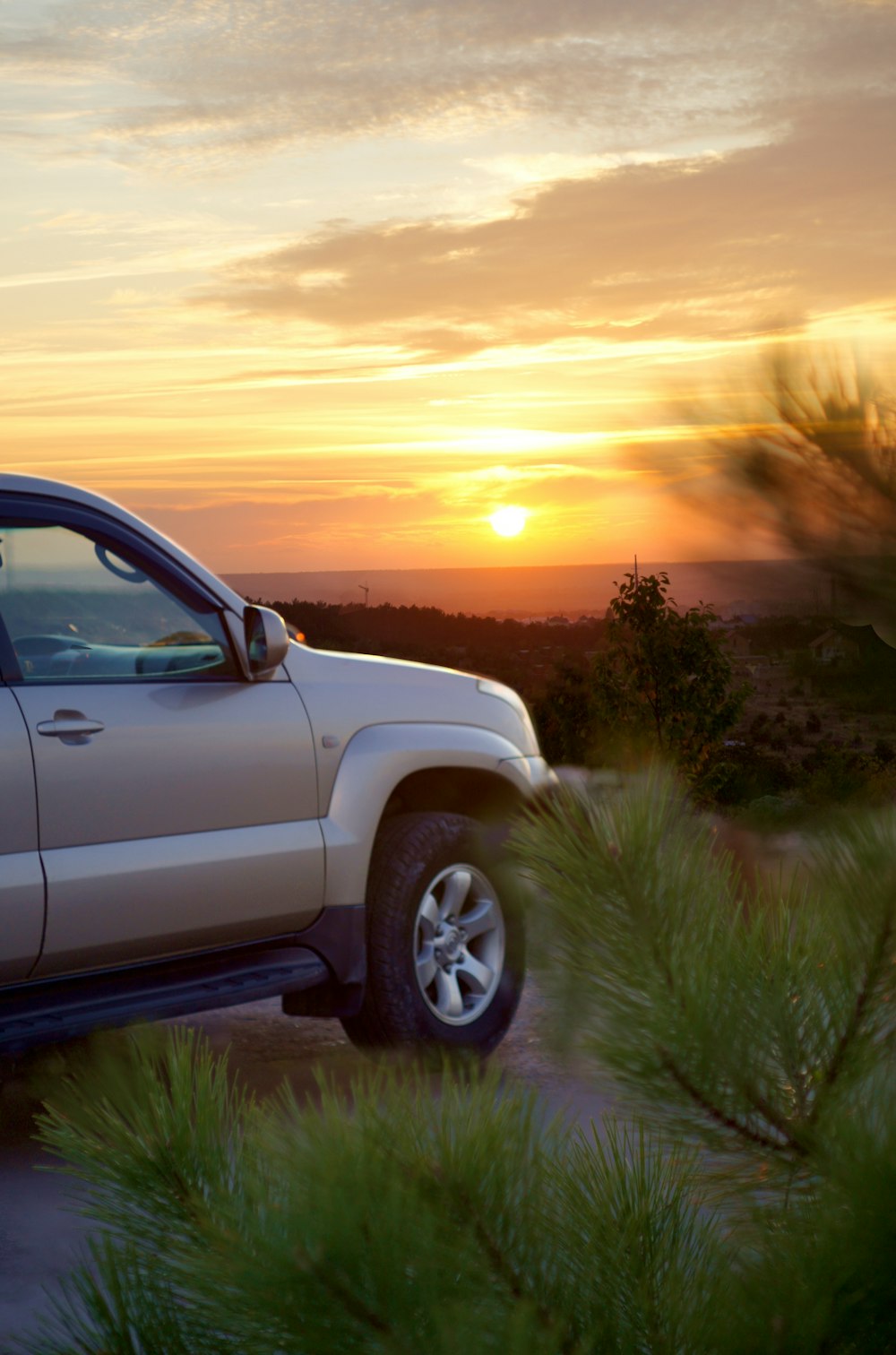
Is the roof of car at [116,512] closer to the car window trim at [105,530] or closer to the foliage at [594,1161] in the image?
the car window trim at [105,530]

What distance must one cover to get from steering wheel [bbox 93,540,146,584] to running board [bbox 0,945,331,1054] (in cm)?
121

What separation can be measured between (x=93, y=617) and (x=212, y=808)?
2.32 feet

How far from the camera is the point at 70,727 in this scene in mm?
4449

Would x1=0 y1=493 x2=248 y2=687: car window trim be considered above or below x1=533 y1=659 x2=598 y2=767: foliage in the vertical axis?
above

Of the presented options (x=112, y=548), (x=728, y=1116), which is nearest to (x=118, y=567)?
(x=112, y=548)

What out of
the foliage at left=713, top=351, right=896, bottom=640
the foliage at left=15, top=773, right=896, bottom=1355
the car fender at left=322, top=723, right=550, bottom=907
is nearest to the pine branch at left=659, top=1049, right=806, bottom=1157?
the foliage at left=15, top=773, right=896, bottom=1355

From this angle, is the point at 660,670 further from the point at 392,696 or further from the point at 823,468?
the point at 823,468

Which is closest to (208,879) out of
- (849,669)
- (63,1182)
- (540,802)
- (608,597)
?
(63,1182)

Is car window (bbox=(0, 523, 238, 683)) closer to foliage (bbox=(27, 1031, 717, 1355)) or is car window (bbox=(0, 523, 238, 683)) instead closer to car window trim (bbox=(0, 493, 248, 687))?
car window trim (bbox=(0, 493, 248, 687))

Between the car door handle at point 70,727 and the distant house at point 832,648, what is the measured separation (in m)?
3.20

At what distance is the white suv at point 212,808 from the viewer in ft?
14.5

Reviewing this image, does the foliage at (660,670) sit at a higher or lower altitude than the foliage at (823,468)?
lower

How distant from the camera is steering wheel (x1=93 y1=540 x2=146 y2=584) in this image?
15.9 ft

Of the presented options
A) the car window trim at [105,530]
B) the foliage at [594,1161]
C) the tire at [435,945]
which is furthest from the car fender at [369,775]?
the foliage at [594,1161]
